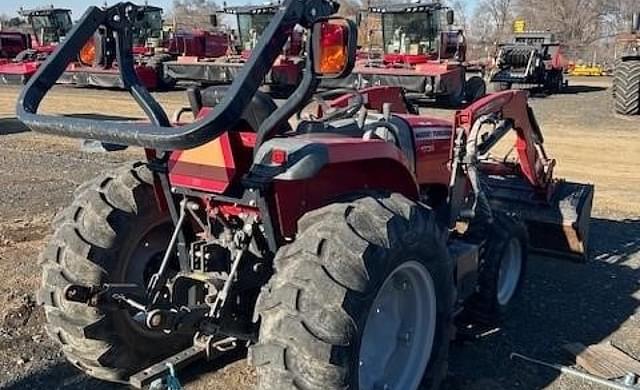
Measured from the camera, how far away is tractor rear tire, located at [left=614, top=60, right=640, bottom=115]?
15.4 metres

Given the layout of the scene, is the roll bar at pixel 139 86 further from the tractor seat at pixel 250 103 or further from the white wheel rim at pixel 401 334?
the white wheel rim at pixel 401 334

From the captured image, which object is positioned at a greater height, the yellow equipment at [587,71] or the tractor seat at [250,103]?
the tractor seat at [250,103]

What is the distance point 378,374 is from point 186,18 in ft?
188

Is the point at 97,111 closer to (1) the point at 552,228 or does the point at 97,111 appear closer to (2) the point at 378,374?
(1) the point at 552,228

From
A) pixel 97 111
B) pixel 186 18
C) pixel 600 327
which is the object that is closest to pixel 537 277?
pixel 600 327

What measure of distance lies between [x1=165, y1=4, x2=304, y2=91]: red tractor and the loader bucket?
490 inches

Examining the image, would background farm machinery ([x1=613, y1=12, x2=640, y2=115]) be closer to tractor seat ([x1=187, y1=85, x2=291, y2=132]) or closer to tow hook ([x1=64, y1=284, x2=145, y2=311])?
tractor seat ([x1=187, y1=85, x2=291, y2=132])

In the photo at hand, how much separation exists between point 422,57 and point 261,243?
16.1m

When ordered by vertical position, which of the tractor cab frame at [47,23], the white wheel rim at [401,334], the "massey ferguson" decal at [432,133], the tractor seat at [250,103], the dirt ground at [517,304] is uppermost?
the tractor cab frame at [47,23]

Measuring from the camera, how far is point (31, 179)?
352 inches

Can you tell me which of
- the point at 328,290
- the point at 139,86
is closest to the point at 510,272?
the point at 328,290

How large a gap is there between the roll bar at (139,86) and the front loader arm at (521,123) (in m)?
1.75

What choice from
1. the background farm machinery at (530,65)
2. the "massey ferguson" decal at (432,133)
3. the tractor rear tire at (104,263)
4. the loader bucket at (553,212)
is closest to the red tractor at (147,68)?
the background farm machinery at (530,65)

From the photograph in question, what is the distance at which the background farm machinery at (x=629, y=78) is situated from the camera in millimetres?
15438
